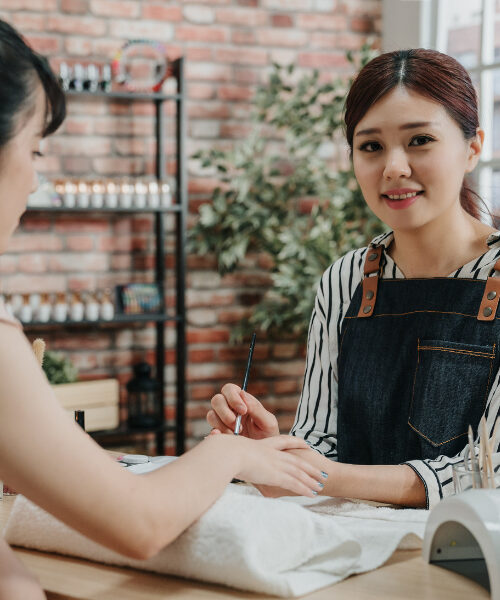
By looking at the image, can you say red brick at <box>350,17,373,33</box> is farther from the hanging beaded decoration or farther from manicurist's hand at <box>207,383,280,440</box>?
manicurist's hand at <box>207,383,280,440</box>

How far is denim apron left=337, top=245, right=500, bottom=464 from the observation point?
1.57m

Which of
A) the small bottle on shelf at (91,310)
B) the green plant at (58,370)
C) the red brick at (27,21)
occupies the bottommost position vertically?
the green plant at (58,370)

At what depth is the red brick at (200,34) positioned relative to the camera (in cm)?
396

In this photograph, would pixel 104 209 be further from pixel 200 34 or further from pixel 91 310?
pixel 200 34

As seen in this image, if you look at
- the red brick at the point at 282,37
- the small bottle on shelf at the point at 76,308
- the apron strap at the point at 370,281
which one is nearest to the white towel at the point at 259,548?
the apron strap at the point at 370,281

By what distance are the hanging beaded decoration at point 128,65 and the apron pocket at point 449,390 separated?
2.54 meters

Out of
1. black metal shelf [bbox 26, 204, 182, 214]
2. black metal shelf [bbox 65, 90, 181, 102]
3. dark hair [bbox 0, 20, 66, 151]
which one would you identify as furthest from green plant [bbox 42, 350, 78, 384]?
dark hair [bbox 0, 20, 66, 151]

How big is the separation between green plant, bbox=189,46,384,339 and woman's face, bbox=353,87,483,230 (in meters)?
1.96

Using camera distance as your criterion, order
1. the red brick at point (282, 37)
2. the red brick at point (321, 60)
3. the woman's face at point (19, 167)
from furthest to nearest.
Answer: the red brick at point (321, 60)
the red brick at point (282, 37)
the woman's face at point (19, 167)

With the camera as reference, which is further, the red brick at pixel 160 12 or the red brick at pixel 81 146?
the red brick at pixel 160 12

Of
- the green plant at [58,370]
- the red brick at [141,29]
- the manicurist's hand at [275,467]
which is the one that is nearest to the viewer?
the manicurist's hand at [275,467]

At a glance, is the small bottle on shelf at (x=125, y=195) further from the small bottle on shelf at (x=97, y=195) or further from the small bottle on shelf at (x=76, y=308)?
the small bottle on shelf at (x=76, y=308)

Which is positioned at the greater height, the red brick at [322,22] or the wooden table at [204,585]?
the red brick at [322,22]

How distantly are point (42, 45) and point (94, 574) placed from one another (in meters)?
3.18
